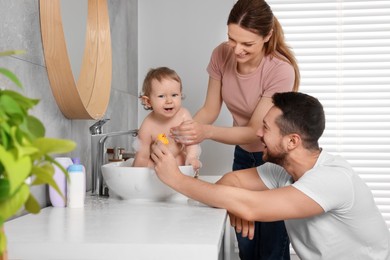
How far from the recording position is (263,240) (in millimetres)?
2170

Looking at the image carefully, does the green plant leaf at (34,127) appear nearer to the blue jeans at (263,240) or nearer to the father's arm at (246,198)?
the father's arm at (246,198)

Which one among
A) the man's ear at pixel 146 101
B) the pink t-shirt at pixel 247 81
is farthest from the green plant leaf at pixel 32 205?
the pink t-shirt at pixel 247 81

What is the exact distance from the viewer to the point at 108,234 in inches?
45.3

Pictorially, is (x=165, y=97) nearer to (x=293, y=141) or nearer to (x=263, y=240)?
(x=293, y=141)

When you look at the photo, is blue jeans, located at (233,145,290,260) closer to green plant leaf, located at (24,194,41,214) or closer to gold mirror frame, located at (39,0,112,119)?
gold mirror frame, located at (39,0,112,119)

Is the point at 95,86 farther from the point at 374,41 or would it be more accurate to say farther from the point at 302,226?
the point at 374,41

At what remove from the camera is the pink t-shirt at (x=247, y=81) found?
2014 mm

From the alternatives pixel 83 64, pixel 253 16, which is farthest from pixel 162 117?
pixel 253 16

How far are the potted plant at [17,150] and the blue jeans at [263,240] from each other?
1719 millimetres

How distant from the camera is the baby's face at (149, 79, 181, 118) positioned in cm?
191

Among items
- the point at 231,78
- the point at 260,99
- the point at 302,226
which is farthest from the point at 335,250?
the point at 231,78

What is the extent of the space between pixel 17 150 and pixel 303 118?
129 centimetres

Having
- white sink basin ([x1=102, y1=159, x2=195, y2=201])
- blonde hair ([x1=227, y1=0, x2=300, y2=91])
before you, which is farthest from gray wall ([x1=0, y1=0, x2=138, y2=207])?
blonde hair ([x1=227, y1=0, x2=300, y2=91])

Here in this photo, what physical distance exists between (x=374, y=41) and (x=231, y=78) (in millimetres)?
1229
